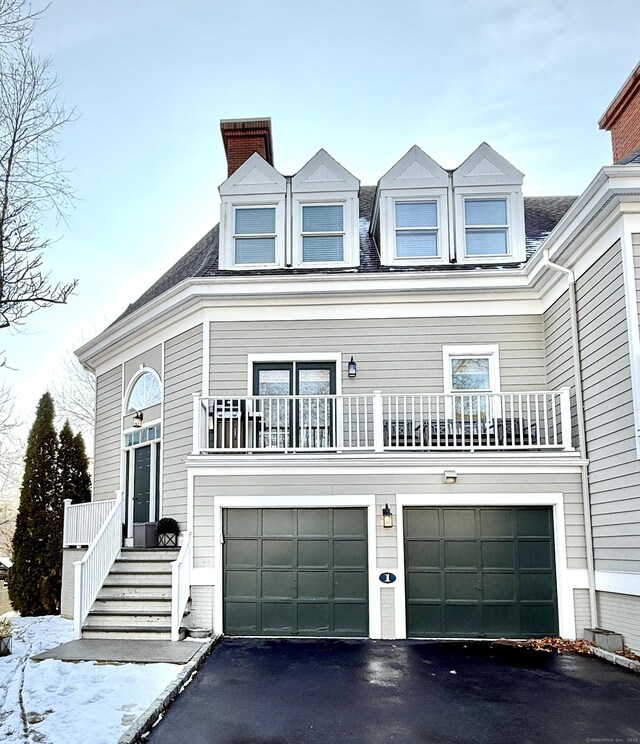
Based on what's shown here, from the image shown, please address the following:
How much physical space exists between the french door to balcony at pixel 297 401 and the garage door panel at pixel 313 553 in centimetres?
134

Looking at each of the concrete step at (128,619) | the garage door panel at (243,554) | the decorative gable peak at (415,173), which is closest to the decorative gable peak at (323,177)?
the decorative gable peak at (415,173)

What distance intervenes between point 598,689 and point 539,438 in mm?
3482

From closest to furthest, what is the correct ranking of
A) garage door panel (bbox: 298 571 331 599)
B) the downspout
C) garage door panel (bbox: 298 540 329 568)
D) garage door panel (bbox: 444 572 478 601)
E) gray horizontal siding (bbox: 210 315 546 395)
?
the downspout → garage door panel (bbox: 444 572 478 601) → garage door panel (bbox: 298 571 331 599) → garage door panel (bbox: 298 540 329 568) → gray horizontal siding (bbox: 210 315 546 395)

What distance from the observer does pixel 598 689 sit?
6.26m

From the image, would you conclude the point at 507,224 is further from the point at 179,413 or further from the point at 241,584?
the point at 241,584

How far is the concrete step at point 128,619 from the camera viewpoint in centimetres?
859

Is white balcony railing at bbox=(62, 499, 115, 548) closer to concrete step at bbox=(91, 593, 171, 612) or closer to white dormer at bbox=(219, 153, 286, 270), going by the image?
concrete step at bbox=(91, 593, 171, 612)

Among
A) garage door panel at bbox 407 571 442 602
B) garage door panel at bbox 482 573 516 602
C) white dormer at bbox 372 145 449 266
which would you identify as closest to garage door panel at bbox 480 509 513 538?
garage door panel at bbox 482 573 516 602

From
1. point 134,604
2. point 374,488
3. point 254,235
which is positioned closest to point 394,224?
point 254,235

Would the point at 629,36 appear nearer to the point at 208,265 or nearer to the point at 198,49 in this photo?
the point at 198,49

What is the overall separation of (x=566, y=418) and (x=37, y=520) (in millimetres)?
10881

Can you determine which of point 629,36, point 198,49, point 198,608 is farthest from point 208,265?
point 629,36

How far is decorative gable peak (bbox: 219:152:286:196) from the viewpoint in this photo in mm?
11070

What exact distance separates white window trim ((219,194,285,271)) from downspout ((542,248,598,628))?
4.26 m
